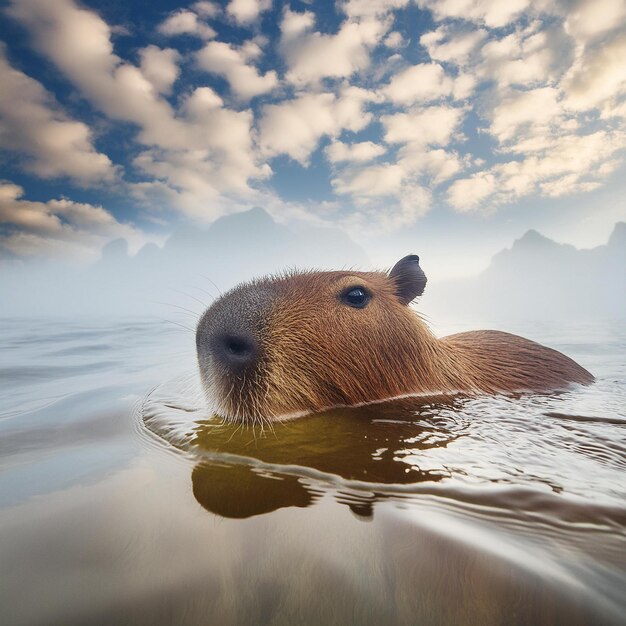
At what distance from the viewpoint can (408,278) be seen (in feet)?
12.7

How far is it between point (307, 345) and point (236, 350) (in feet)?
1.78

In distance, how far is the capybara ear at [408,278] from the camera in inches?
152

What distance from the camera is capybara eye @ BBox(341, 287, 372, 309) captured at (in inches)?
126

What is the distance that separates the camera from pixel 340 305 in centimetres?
313

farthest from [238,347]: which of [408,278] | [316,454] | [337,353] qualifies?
[408,278]

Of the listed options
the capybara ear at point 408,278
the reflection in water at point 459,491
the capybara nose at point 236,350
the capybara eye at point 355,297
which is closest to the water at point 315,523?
the reflection in water at point 459,491

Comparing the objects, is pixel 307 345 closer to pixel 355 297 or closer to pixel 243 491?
pixel 355 297

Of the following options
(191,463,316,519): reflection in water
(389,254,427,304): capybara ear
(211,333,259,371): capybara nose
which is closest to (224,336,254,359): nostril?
(211,333,259,371): capybara nose

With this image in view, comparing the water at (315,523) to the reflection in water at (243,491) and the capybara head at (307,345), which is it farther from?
the capybara head at (307,345)

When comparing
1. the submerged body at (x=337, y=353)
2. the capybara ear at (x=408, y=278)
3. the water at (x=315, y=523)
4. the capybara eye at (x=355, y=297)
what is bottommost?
the water at (x=315, y=523)

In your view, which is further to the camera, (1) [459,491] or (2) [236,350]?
(2) [236,350]

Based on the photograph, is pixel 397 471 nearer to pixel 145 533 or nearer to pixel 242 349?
pixel 145 533

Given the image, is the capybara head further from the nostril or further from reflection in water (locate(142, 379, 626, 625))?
reflection in water (locate(142, 379, 626, 625))

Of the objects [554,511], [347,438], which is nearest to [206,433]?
[347,438]
